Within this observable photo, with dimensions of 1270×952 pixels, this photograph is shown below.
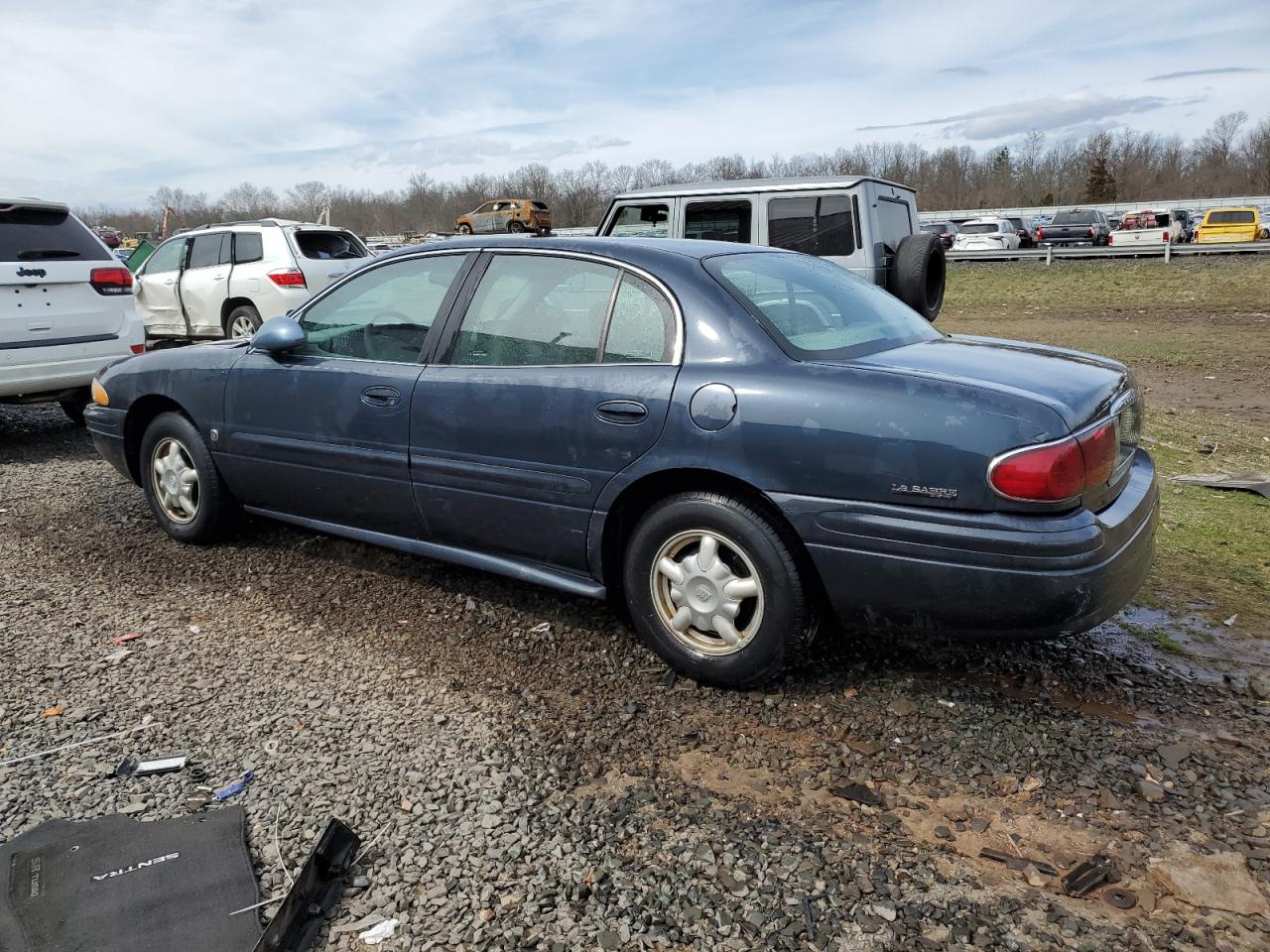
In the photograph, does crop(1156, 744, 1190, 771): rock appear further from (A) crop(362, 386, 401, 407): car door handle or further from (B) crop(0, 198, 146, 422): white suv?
(B) crop(0, 198, 146, 422): white suv

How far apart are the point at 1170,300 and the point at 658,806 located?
19653 mm

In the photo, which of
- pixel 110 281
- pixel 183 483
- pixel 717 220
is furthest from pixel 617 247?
pixel 717 220

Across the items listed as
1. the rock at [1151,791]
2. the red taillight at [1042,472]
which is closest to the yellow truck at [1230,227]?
the red taillight at [1042,472]

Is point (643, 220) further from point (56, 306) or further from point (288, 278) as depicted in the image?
point (56, 306)

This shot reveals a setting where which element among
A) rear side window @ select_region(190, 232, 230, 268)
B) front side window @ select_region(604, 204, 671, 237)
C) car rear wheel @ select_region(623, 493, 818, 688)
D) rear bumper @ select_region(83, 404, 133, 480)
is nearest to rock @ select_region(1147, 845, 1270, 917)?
car rear wheel @ select_region(623, 493, 818, 688)

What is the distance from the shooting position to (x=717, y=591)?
3332mm

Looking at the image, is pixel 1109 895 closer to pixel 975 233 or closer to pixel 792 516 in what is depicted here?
pixel 792 516

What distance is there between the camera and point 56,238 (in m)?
7.34

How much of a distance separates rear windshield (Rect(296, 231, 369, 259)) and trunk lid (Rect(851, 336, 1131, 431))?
966cm

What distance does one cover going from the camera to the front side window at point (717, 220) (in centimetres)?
954

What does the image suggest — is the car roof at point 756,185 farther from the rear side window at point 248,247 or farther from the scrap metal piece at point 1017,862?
the scrap metal piece at point 1017,862

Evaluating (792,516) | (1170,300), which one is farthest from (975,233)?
(792,516)

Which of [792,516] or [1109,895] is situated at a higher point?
[792,516]

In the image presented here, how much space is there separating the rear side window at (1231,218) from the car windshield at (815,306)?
31181mm
